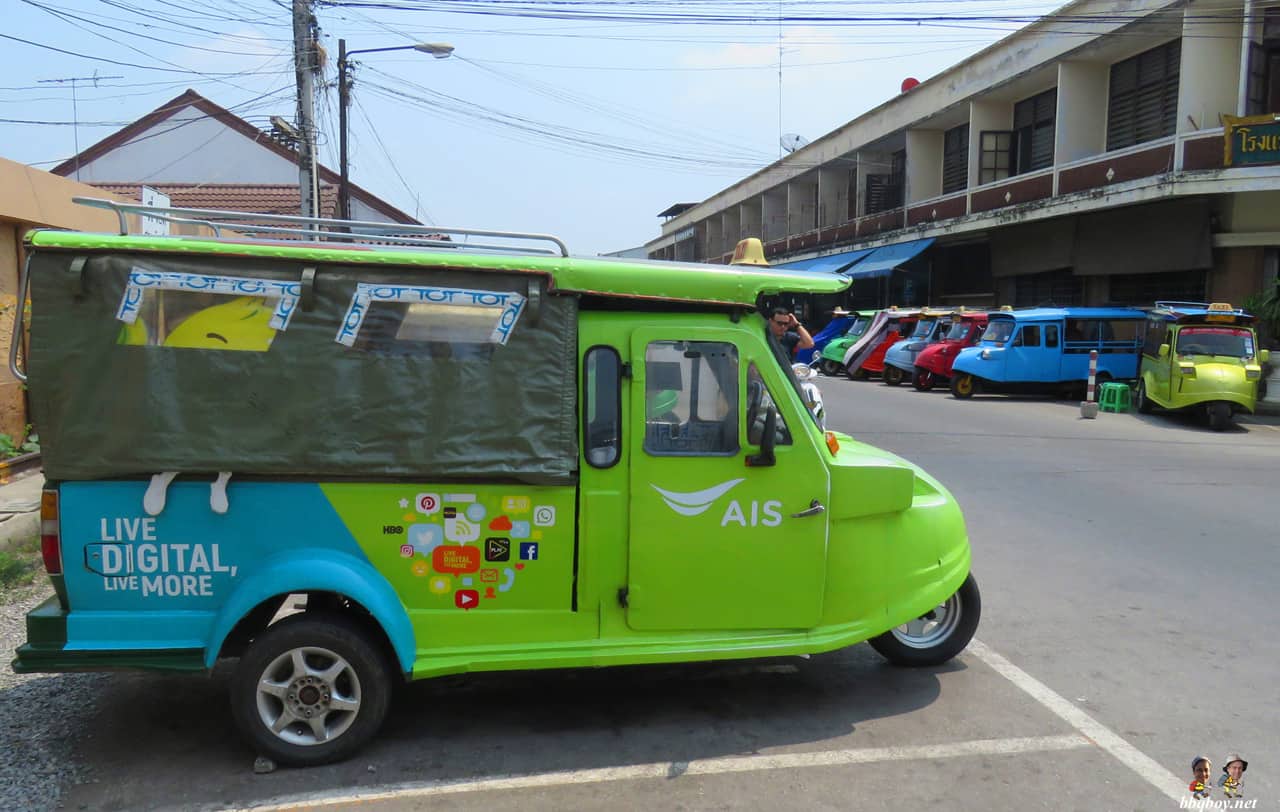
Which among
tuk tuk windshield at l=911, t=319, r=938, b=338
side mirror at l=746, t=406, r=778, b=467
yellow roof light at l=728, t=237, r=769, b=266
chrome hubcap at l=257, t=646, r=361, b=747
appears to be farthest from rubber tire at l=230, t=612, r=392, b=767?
tuk tuk windshield at l=911, t=319, r=938, b=338

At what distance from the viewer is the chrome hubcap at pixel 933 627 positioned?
16.7ft

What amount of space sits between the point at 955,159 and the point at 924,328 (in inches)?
406

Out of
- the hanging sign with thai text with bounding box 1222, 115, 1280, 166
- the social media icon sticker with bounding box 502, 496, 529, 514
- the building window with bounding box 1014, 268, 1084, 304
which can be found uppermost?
the hanging sign with thai text with bounding box 1222, 115, 1280, 166

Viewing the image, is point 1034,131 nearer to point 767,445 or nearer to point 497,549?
point 767,445

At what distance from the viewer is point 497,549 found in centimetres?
415

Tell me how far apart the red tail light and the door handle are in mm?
3144

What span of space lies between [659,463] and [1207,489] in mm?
8425

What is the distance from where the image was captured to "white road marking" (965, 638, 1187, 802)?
3.90 meters

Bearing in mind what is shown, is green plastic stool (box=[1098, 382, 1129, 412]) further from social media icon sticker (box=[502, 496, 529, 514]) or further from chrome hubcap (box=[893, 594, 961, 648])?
social media icon sticker (box=[502, 496, 529, 514])

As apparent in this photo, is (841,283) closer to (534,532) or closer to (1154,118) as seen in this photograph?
(534,532)

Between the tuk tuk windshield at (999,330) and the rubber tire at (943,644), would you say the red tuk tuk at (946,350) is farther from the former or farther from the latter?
the rubber tire at (943,644)

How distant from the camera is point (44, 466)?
3926 millimetres

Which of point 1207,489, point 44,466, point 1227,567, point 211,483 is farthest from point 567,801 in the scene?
point 1207,489

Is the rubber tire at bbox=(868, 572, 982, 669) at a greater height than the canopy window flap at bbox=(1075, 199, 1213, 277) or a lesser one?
lesser
